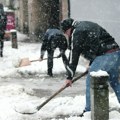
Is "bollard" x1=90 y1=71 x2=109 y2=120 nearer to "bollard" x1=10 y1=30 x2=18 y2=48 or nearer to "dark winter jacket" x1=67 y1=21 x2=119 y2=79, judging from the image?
"dark winter jacket" x1=67 y1=21 x2=119 y2=79

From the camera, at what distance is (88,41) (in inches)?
278

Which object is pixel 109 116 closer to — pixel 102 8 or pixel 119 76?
pixel 119 76

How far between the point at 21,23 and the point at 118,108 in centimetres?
1936

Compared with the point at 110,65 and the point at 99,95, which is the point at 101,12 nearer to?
the point at 110,65

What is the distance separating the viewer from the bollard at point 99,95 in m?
6.70

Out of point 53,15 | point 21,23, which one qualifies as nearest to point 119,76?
point 53,15

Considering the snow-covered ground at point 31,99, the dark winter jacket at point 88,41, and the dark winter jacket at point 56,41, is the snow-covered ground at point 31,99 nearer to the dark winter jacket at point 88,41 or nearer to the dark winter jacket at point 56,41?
the dark winter jacket at point 56,41

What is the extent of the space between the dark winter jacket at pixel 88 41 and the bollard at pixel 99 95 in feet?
1.62

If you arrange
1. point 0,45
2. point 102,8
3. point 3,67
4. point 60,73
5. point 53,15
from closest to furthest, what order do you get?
point 60,73 < point 3,67 < point 102,8 < point 0,45 < point 53,15

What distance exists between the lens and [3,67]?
14.0 m

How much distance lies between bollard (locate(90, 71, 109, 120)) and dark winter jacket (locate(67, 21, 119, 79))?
1.62 feet

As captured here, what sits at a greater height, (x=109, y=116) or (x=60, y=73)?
(x=109, y=116)

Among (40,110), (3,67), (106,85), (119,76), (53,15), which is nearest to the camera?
(106,85)

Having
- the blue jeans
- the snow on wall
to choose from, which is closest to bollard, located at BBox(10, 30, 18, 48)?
the snow on wall
